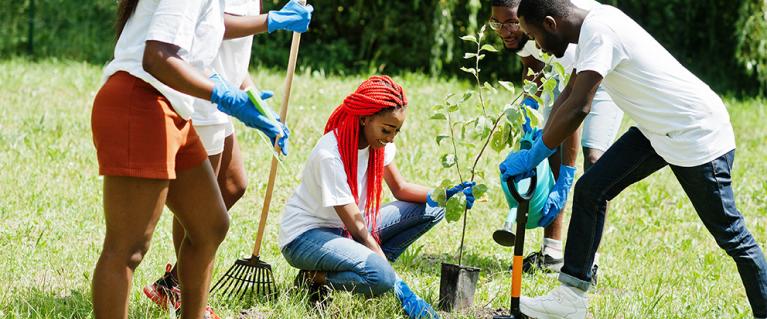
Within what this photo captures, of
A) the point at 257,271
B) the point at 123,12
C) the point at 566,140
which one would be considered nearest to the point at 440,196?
the point at 257,271

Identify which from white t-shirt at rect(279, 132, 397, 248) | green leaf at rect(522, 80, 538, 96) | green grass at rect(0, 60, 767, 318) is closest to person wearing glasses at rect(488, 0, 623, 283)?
green grass at rect(0, 60, 767, 318)

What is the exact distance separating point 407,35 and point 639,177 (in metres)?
6.92

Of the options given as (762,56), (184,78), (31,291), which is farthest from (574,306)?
(762,56)

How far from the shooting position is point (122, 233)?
114 inches

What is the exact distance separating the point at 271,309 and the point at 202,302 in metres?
0.54

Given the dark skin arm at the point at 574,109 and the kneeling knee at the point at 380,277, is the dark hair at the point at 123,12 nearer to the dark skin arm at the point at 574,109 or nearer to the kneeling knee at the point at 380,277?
the kneeling knee at the point at 380,277

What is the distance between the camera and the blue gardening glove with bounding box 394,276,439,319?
374cm

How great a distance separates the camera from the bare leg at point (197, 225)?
308 cm

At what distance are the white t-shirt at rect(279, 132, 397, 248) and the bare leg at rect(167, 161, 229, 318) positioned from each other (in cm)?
65

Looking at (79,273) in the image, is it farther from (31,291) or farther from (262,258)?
(262,258)

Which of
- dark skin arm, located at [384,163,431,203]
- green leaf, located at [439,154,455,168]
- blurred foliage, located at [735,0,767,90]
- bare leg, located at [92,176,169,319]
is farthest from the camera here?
blurred foliage, located at [735,0,767,90]

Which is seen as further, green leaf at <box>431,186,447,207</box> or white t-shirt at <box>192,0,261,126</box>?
green leaf at <box>431,186,447,207</box>

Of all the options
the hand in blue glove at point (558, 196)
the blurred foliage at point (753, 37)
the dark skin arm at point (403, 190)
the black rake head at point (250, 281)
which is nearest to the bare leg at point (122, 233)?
the black rake head at point (250, 281)

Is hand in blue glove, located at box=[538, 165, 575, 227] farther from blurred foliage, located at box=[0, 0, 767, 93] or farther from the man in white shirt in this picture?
blurred foliage, located at box=[0, 0, 767, 93]
